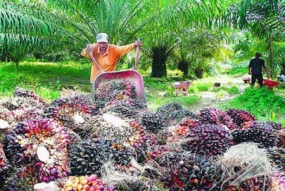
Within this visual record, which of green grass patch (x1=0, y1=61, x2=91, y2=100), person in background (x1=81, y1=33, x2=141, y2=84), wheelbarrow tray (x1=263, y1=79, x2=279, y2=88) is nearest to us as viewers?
person in background (x1=81, y1=33, x2=141, y2=84)

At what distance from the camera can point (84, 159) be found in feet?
3.35

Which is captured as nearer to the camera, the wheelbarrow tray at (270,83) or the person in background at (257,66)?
the person in background at (257,66)

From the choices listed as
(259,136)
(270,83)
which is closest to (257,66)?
(270,83)

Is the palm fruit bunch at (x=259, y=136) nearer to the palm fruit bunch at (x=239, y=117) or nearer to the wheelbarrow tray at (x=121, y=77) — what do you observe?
the palm fruit bunch at (x=239, y=117)

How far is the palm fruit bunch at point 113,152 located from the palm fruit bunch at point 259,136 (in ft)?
1.59

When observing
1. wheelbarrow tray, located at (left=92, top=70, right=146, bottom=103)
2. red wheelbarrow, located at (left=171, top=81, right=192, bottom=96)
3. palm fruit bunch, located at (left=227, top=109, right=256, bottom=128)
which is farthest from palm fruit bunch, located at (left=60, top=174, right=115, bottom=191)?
red wheelbarrow, located at (left=171, top=81, right=192, bottom=96)

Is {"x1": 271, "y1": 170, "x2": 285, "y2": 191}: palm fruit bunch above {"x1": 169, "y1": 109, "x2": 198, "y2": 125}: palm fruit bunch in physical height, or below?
below

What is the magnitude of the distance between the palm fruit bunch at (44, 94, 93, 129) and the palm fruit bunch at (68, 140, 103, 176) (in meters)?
0.26

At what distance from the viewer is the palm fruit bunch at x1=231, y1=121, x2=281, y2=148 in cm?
132

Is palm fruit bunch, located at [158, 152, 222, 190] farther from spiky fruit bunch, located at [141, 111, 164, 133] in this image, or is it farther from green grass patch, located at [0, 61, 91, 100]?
green grass patch, located at [0, 61, 91, 100]

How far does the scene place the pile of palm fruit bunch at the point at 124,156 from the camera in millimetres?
922

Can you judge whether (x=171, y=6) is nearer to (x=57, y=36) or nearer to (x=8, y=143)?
(x=57, y=36)

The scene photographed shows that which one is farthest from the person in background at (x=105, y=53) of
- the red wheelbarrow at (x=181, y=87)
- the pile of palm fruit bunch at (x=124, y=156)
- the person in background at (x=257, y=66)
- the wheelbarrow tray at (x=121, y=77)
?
the person in background at (x=257, y=66)

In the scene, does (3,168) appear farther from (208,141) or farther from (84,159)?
(208,141)
